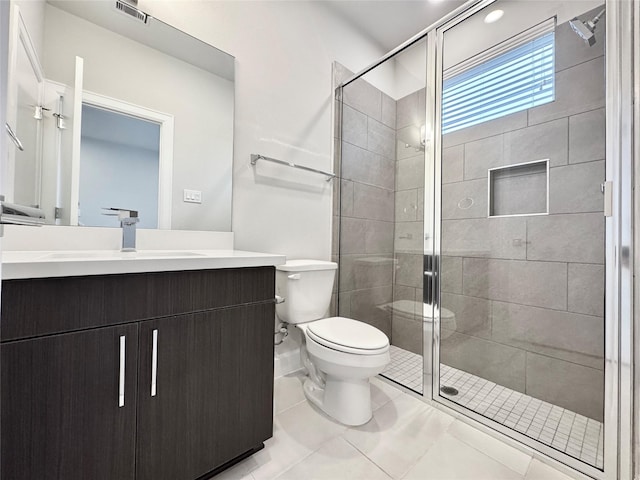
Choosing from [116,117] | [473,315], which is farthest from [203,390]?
[473,315]

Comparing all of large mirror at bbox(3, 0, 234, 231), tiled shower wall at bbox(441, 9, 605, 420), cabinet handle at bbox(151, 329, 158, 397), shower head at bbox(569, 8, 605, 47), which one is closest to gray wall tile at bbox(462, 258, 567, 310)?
tiled shower wall at bbox(441, 9, 605, 420)

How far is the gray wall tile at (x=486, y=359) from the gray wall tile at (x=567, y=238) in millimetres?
594

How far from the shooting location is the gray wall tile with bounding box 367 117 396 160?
82.4 inches

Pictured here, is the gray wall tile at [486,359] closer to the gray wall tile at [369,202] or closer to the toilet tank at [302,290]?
the toilet tank at [302,290]

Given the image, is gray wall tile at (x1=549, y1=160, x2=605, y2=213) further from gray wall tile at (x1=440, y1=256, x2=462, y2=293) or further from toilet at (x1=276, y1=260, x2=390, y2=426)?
toilet at (x1=276, y1=260, x2=390, y2=426)

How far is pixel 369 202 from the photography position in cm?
219

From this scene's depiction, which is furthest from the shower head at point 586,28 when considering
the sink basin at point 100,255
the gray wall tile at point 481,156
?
the sink basin at point 100,255

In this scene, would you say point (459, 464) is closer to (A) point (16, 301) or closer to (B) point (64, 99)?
(A) point (16, 301)

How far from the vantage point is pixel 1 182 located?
372mm

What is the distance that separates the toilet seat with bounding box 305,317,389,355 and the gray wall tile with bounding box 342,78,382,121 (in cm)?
160

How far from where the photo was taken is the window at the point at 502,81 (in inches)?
63.2

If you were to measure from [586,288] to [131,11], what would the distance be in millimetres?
2518

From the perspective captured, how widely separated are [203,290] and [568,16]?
7.34ft

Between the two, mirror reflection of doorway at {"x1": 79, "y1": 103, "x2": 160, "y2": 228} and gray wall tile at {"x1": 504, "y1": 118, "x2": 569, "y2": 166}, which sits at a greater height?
gray wall tile at {"x1": 504, "y1": 118, "x2": 569, "y2": 166}
